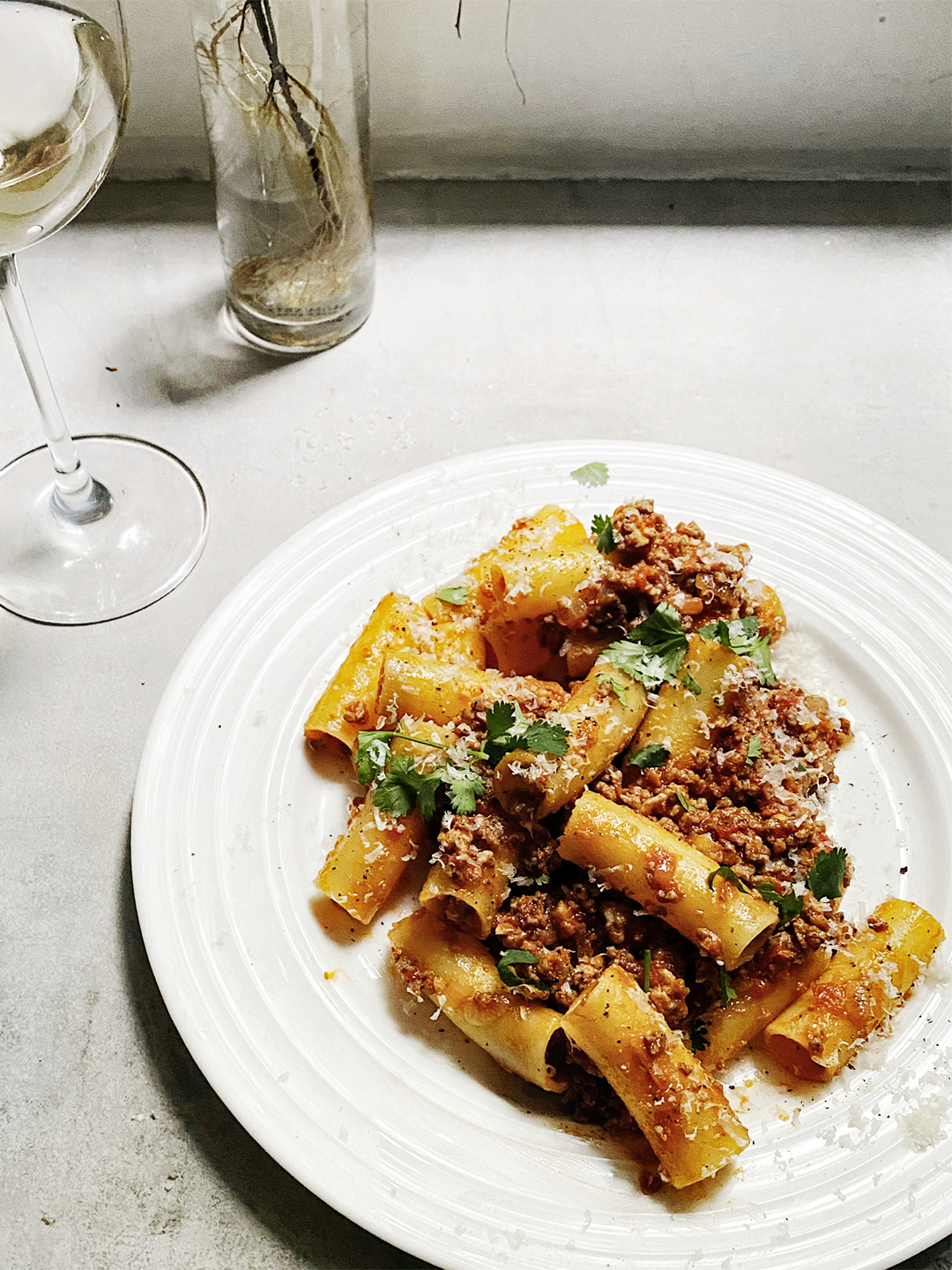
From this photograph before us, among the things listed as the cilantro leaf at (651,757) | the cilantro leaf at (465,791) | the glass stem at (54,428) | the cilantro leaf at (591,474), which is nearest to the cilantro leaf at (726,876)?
the cilantro leaf at (651,757)

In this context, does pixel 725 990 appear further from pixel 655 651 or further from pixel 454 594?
pixel 454 594

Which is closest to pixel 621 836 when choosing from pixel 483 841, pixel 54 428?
pixel 483 841

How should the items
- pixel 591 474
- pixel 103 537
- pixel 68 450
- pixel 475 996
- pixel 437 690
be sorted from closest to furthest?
1. pixel 475 996
2. pixel 437 690
3. pixel 591 474
4. pixel 68 450
5. pixel 103 537

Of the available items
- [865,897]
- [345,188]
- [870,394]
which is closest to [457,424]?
[345,188]

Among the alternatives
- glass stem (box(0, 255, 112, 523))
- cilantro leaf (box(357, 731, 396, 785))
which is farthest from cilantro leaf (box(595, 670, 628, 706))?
glass stem (box(0, 255, 112, 523))

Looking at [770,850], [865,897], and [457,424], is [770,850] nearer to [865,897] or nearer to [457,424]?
[865,897]

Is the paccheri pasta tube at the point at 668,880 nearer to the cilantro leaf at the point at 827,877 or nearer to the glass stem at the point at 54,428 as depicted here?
the cilantro leaf at the point at 827,877
